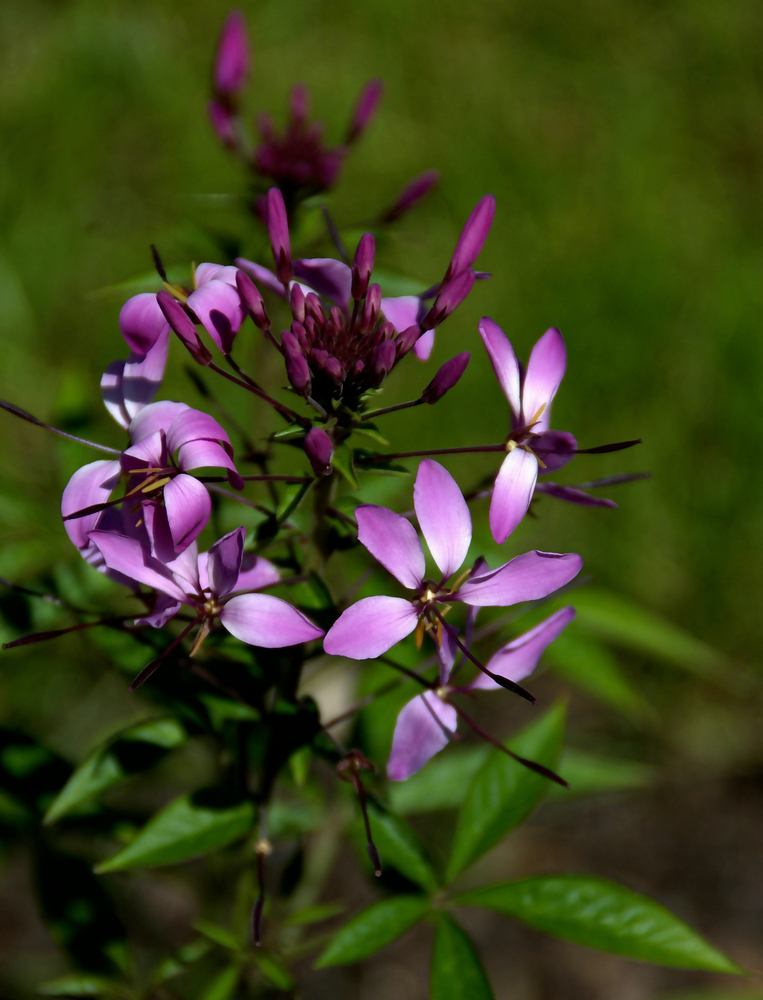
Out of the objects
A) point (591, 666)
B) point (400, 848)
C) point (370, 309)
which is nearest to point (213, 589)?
point (370, 309)

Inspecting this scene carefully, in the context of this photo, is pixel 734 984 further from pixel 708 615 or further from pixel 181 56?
pixel 181 56

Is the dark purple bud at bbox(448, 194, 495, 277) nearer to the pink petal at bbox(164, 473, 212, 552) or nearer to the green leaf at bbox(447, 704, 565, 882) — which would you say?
the pink petal at bbox(164, 473, 212, 552)

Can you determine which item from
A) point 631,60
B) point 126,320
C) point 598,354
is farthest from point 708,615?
point 631,60

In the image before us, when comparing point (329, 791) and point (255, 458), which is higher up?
point (255, 458)

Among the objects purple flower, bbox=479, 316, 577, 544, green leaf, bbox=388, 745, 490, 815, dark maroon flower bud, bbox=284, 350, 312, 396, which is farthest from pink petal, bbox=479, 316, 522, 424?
green leaf, bbox=388, 745, 490, 815

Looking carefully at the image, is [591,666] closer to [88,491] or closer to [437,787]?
[437,787]

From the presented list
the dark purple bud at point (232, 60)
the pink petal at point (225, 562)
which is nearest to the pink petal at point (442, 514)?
the pink petal at point (225, 562)
